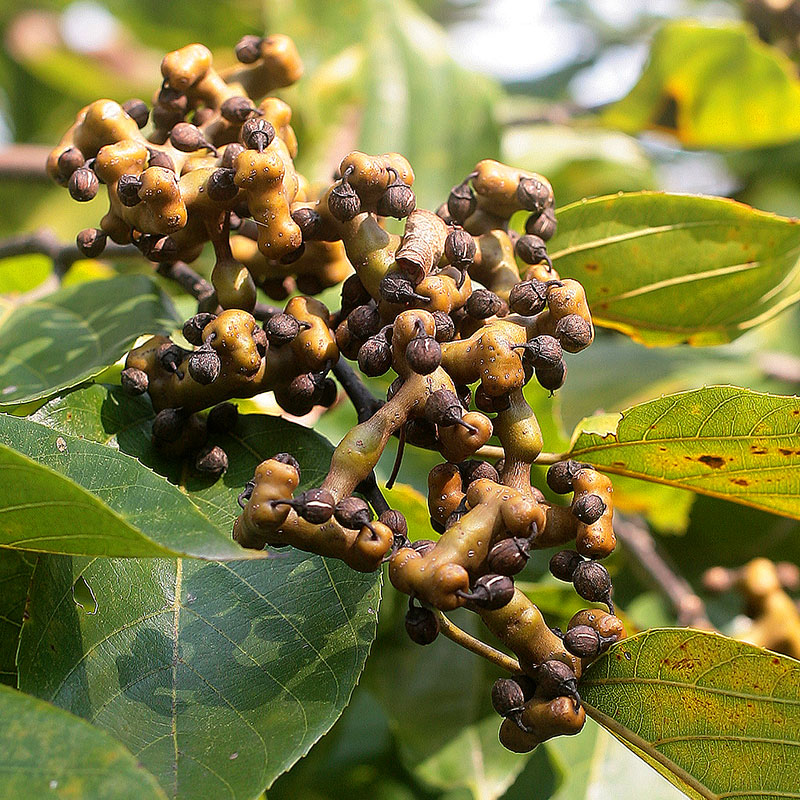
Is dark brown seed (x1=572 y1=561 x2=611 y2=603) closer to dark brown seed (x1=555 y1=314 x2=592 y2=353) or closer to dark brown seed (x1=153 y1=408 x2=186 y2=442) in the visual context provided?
dark brown seed (x1=555 y1=314 x2=592 y2=353)

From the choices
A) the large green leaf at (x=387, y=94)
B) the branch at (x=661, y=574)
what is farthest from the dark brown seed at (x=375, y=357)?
the large green leaf at (x=387, y=94)

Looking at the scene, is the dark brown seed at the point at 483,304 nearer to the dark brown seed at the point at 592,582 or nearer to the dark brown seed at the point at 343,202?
the dark brown seed at the point at 343,202

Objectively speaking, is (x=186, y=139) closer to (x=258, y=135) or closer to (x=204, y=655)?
(x=258, y=135)

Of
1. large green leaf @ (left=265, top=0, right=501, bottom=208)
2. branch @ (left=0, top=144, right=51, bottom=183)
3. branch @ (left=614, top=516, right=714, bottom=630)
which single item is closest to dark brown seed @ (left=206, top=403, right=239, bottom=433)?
branch @ (left=614, top=516, right=714, bottom=630)

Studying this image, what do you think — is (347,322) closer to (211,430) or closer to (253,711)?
(211,430)

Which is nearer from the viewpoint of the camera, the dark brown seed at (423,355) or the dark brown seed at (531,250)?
the dark brown seed at (423,355)
